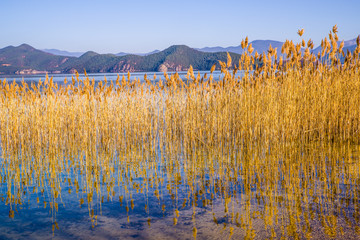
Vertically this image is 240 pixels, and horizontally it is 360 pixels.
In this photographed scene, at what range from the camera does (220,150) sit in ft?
17.2

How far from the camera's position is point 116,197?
139 inches

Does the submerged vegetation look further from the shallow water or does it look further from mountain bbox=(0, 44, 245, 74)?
mountain bbox=(0, 44, 245, 74)

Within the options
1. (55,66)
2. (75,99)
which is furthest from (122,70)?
(75,99)

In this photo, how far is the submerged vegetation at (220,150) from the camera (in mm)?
3006

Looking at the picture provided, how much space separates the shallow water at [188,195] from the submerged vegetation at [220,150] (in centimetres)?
2

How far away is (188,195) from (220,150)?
1920mm

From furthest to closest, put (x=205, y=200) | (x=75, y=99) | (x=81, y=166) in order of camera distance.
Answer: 1. (x=75, y=99)
2. (x=81, y=166)
3. (x=205, y=200)

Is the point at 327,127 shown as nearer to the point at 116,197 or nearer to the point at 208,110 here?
the point at 208,110

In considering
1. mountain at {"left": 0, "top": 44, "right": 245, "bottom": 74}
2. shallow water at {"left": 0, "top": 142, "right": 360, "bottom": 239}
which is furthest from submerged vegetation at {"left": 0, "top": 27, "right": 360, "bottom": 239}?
mountain at {"left": 0, "top": 44, "right": 245, "bottom": 74}

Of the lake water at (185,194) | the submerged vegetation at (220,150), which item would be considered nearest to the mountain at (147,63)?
the submerged vegetation at (220,150)

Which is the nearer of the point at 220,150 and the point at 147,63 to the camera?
the point at 220,150

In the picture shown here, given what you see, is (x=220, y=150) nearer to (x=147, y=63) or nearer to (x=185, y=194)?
(x=185, y=194)

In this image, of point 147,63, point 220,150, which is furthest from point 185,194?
point 147,63

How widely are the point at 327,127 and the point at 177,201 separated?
3921 mm
